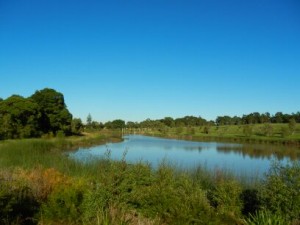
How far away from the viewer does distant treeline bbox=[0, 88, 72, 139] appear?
41.4m

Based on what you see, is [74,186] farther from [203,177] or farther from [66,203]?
[203,177]

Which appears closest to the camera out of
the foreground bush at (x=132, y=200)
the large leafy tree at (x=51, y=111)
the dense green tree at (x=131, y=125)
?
the foreground bush at (x=132, y=200)

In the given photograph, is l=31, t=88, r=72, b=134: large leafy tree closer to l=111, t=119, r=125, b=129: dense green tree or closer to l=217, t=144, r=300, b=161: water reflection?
l=217, t=144, r=300, b=161: water reflection

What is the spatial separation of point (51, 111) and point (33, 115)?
10.2 m

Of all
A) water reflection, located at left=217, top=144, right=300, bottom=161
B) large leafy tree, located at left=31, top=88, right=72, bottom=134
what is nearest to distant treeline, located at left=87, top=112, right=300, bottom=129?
water reflection, located at left=217, top=144, right=300, bottom=161

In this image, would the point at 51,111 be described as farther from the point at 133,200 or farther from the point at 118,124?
the point at 118,124

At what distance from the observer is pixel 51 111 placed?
2258 inches

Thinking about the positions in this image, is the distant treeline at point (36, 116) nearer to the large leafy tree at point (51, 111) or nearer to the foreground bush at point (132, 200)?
the large leafy tree at point (51, 111)

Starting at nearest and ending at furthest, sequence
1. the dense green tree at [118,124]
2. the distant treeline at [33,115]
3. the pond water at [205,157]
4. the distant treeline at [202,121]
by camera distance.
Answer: the pond water at [205,157] → the distant treeline at [33,115] → the distant treeline at [202,121] → the dense green tree at [118,124]

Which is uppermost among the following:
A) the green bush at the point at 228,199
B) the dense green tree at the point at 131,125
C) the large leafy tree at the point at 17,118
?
the dense green tree at the point at 131,125

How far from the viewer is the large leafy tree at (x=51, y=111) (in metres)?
56.3

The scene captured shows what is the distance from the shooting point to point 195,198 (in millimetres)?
9484

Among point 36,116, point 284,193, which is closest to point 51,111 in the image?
point 36,116

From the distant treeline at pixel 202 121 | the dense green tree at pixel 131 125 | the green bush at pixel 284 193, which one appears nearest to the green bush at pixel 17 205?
the green bush at pixel 284 193
